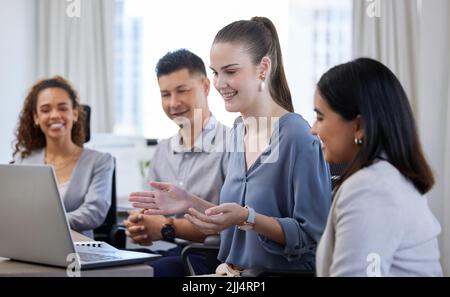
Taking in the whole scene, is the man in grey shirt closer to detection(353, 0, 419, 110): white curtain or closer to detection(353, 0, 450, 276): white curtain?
detection(353, 0, 450, 276): white curtain

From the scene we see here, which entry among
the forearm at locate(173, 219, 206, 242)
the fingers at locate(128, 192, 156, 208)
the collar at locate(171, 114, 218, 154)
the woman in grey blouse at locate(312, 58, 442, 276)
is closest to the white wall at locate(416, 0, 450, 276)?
the collar at locate(171, 114, 218, 154)

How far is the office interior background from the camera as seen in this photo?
3256mm

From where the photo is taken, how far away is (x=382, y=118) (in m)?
1.27

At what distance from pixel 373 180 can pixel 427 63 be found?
221 cm

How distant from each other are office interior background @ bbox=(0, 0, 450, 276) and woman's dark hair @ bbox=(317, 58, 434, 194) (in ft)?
6.49

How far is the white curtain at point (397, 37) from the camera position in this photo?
11.4 feet

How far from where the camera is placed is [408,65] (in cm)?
352

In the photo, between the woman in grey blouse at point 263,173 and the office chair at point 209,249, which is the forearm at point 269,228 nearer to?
the woman in grey blouse at point 263,173

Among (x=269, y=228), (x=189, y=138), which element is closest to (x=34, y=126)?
(x=189, y=138)

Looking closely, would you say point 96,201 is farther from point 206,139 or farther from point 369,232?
point 369,232

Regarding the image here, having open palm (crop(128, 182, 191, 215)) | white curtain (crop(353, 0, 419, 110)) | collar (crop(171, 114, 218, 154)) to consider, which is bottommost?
open palm (crop(128, 182, 191, 215))

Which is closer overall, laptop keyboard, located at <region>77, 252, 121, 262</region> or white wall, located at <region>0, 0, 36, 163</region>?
laptop keyboard, located at <region>77, 252, 121, 262</region>

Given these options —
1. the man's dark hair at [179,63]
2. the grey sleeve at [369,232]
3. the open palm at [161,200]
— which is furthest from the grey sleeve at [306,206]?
the man's dark hair at [179,63]

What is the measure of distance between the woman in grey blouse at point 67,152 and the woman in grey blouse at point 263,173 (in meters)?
Answer: 0.85
